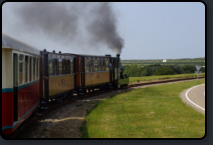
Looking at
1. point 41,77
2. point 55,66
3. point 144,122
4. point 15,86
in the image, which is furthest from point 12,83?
point 55,66

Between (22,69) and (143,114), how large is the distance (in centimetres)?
674

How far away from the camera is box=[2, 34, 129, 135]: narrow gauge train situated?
24.0 ft

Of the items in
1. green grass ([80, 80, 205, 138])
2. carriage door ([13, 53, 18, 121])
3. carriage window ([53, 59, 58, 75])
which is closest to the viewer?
carriage door ([13, 53, 18, 121])

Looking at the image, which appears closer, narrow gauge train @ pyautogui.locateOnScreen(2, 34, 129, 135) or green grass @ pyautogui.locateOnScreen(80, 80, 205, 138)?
narrow gauge train @ pyautogui.locateOnScreen(2, 34, 129, 135)

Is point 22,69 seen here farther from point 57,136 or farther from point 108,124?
point 108,124

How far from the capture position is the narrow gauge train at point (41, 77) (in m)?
7.32

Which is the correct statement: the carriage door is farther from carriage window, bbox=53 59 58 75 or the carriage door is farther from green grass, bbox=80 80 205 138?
carriage window, bbox=53 59 58 75

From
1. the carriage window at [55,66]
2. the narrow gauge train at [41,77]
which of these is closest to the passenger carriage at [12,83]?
the narrow gauge train at [41,77]

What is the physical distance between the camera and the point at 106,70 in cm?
2467

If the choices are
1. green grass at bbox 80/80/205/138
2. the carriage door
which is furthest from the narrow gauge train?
green grass at bbox 80/80/205/138

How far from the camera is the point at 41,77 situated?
13.5 metres

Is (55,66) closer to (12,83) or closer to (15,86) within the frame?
(15,86)

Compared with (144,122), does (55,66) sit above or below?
above

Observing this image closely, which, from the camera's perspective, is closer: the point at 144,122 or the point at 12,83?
the point at 12,83
